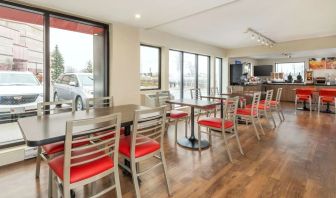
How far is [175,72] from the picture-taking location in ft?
19.2

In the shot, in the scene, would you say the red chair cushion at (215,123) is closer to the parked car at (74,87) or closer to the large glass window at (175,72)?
the parked car at (74,87)

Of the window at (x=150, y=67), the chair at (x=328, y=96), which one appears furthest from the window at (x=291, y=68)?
the window at (x=150, y=67)

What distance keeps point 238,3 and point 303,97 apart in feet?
18.1

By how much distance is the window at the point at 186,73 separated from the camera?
5.81 metres

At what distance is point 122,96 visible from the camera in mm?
4066

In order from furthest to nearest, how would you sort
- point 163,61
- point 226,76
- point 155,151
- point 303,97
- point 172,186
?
point 226,76
point 303,97
point 163,61
point 172,186
point 155,151

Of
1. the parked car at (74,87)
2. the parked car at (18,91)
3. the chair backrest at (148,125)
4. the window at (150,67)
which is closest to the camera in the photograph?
the chair backrest at (148,125)

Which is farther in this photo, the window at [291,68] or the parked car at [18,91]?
the window at [291,68]

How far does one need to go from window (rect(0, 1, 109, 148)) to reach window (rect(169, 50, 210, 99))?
262 cm

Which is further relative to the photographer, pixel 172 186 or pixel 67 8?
pixel 67 8

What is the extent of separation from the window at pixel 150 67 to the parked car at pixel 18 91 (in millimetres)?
2273

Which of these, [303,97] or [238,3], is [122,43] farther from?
[303,97]

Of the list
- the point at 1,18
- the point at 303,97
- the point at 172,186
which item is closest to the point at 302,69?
the point at 303,97

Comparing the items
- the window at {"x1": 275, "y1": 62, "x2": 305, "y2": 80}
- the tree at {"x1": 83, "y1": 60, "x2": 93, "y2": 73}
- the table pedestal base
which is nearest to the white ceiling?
the tree at {"x1": 83, "y1": 60, "x2": 93, "y2": 73}
